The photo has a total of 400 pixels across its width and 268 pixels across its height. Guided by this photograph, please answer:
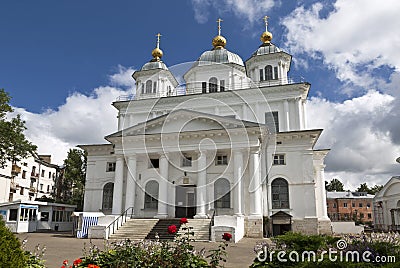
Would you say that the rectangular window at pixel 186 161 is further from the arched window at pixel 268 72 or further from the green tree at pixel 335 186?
the green tree at pixel 335 186

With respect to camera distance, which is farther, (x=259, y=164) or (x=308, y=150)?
(x=308, y=150)

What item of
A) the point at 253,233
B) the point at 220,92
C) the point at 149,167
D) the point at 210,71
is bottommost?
the point at 253,233

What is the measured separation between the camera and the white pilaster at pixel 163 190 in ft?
86.7

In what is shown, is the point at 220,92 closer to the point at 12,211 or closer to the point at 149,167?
the point at 149,167

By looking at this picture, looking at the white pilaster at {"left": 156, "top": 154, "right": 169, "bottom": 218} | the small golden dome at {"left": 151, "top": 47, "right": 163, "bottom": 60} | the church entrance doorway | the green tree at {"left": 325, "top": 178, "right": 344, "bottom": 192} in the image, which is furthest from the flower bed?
the green tree at {"left": 325, "top": 178, "right": 344, "bottom": 192}

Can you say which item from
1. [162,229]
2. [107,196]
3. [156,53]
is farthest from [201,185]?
[156,53]

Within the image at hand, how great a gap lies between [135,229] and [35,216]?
15.6 meters

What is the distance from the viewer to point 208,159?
2798cm

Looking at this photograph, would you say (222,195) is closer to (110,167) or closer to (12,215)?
(110,167)

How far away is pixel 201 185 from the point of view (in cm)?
2616

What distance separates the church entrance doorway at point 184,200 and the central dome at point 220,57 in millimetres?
15041

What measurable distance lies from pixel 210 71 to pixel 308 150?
539 inches

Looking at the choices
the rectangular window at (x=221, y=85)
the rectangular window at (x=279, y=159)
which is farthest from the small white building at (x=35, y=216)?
the rectangular window at (x=279, y=159)

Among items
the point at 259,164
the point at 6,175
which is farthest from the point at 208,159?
the point at 6,175
